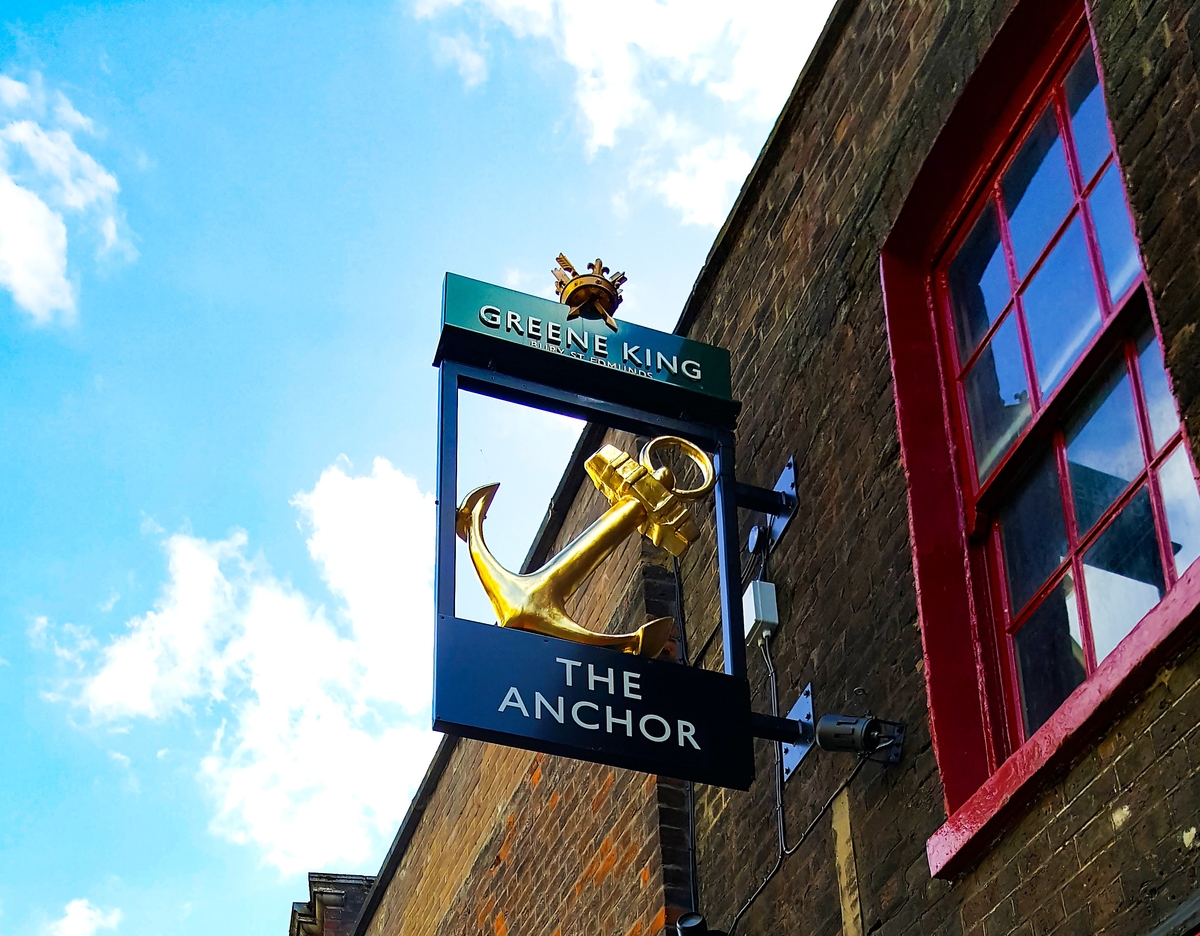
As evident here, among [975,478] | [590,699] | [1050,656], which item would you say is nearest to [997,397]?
[975,478]

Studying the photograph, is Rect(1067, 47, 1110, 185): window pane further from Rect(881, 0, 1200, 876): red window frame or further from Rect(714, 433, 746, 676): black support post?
Rect(714, 433, 746, 676): black support post

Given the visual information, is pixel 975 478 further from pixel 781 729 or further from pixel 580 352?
pixel 580 352

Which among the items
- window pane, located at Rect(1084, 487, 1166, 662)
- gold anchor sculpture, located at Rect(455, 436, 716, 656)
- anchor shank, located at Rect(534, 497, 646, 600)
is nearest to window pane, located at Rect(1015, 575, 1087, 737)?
window pane, located at Rect(1084, 487, 1166, 662)

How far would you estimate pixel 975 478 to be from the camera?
604 centimetres

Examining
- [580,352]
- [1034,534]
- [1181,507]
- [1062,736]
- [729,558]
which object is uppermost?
[580,352]

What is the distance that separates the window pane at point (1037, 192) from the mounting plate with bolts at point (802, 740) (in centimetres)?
190

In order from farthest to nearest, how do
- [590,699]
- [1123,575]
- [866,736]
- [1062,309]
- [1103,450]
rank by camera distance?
[590,699]
[866,736]
[1062,309]
[1103,450]
[1123,575]

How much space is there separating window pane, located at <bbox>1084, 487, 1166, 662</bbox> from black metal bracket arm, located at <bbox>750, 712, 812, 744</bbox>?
1.67m

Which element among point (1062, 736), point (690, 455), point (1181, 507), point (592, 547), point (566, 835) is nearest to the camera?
point (1062, 736)

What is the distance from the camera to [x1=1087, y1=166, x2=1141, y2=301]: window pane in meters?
5.26

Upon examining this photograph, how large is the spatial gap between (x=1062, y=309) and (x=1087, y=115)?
2.28 feet

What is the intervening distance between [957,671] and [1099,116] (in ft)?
6.44

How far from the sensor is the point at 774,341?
789 cm

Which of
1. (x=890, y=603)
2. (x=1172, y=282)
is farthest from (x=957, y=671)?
(x=1172, y=282)
